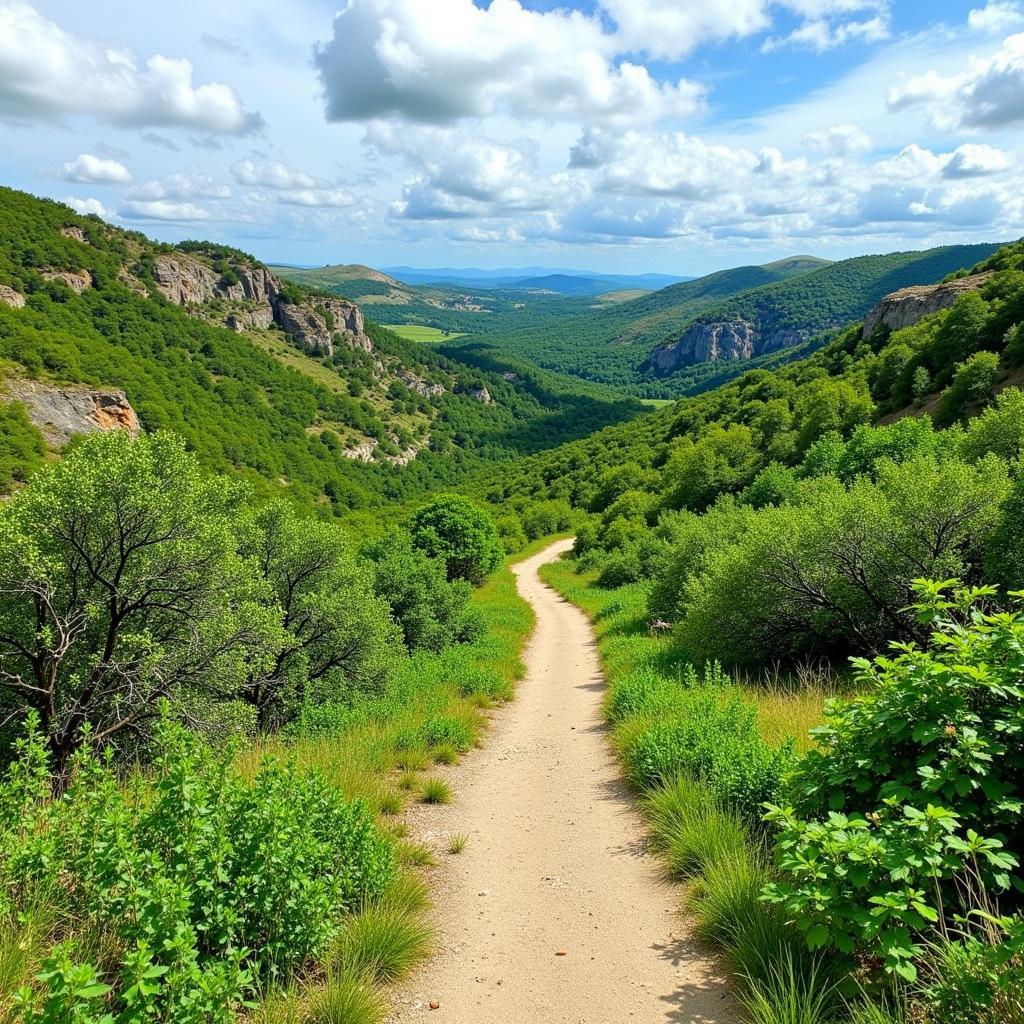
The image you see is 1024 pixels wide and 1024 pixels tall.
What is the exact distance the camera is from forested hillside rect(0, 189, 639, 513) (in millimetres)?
77250

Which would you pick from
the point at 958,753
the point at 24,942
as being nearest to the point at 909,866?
→ the point at 958,753

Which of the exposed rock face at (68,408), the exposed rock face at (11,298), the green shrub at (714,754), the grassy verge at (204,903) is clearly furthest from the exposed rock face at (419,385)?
the grassy verge at (204,903)

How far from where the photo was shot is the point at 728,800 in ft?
20.0

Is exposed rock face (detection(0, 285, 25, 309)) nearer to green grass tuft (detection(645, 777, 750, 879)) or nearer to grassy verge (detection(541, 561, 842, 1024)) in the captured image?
grassy verge (detection(541, 561, 842, 1024))

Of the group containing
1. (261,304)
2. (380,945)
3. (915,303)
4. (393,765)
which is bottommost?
(393,765)

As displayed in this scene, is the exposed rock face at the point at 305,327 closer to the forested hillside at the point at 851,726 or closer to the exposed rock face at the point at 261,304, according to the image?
the exposed rock face at the point at 261,304

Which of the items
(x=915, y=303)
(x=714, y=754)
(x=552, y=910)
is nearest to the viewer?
(x=552, y=910)

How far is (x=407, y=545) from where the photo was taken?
2872cm

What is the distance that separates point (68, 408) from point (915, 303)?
81.0 m

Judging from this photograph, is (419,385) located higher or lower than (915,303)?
lower

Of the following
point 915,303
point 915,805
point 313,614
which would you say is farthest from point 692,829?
point 915,303

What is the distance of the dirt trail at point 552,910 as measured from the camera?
414cm

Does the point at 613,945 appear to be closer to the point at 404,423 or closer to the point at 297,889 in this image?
the point at 297,889

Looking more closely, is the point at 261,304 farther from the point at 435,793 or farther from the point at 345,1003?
the point at 345,1003
